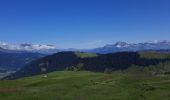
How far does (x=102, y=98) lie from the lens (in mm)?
66375

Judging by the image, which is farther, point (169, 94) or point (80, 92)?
point (80, 92)

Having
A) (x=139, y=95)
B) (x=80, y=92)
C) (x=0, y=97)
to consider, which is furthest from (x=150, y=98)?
(x=0, y=97)

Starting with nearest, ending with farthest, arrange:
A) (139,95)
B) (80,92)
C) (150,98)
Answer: (150,98) → (139,95) → (80,92)

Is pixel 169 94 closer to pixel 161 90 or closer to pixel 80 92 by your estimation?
pixel 161 90

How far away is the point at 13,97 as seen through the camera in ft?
219

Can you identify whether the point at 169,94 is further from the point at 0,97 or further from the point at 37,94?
the point at 0,97

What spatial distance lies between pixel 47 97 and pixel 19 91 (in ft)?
37.7

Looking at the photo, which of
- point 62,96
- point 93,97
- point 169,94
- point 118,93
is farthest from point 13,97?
point 169,94

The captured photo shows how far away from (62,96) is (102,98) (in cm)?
803

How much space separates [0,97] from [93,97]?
690 inches

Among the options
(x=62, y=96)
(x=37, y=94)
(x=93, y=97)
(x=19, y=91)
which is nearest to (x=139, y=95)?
(x=93, y=97)

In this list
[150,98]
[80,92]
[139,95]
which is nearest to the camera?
[150,98]

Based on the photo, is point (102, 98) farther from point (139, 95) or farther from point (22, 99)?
point (22, 99)

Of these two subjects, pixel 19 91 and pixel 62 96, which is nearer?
pixel 62 96
